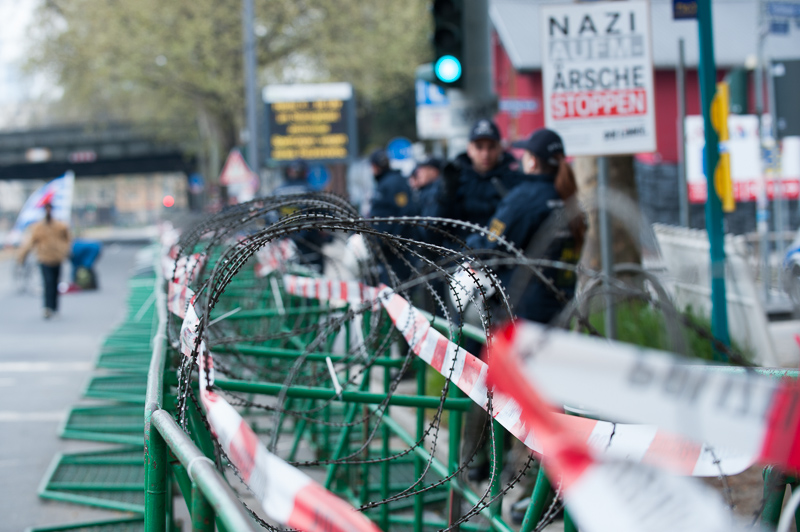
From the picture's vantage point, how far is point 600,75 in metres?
5.73

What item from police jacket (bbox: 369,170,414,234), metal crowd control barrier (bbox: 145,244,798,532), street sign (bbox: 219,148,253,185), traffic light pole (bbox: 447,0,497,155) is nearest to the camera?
metal crowd control barrier (bbox: 145,244,798,532)

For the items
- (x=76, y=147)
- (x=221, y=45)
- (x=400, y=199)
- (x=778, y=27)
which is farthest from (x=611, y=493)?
(x=76, y=147)

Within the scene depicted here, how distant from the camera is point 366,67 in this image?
1221 inches

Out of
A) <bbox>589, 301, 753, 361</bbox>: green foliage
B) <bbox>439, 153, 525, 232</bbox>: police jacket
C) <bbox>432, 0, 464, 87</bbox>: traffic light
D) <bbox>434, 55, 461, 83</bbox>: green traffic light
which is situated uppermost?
<bbox>432, 0, 464, 87</bbox>: traffic light

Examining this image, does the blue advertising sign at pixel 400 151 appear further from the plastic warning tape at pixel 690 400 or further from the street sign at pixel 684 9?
the plastic warning tape at pixel 690 400

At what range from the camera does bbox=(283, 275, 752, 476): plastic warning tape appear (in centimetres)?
208

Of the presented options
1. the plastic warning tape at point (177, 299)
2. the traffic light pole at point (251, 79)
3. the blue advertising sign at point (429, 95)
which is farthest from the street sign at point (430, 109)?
the plastic warning tape at point (177, 299)

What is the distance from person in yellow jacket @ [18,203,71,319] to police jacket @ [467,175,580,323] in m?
11.2

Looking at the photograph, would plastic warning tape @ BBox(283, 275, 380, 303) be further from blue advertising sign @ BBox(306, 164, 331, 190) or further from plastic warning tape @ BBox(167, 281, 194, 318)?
blue advertising sign @ BBox(306, 164, 331, 190)

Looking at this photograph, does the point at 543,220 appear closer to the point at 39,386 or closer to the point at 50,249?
the point at 39,386

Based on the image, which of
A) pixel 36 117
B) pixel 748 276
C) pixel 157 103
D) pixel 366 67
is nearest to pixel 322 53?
pixel 366 67

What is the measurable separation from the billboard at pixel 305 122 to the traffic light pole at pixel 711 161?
1428cm

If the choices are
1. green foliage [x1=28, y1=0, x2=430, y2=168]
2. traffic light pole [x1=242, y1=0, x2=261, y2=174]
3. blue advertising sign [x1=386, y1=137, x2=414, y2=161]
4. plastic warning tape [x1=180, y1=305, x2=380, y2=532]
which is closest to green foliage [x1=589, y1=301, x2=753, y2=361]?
plastic warning tape [x1=180, y1=305, x2=380, y2=532]

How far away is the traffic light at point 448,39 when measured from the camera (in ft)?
26.0
